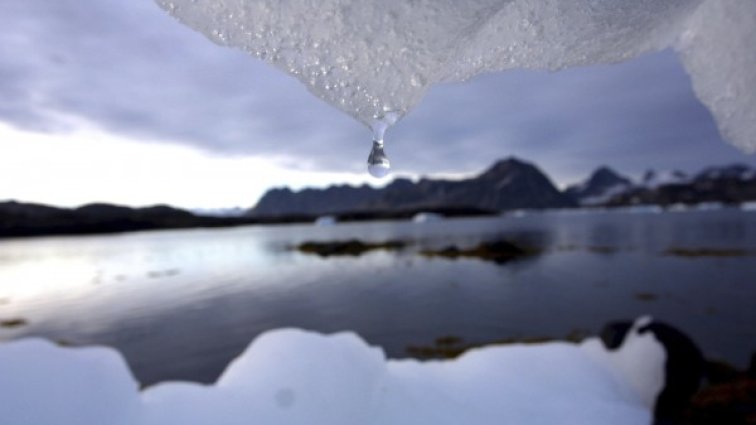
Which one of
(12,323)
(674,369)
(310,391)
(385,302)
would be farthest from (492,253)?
(310,391)

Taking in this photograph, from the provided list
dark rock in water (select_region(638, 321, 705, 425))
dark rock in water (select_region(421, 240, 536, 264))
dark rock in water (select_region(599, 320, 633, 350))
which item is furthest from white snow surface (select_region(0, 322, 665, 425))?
dark rock in water (select_region(421, 240, 536, 264))

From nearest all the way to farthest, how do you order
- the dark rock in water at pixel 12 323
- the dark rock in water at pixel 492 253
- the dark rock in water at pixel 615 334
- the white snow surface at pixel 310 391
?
the white snow surface at pixel 310 391 < the dark rock in water at pixel 615 334 < the dark rock in water at pixel 12 323 < the dark rock in water at pixel 492 253

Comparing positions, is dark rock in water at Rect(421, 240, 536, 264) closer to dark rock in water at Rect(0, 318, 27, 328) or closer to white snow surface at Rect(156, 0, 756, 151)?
dark rock in water at Rect(0, 318, 27, 328)

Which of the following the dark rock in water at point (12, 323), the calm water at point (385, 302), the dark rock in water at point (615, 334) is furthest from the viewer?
the dark rock in water at point (12, 323)

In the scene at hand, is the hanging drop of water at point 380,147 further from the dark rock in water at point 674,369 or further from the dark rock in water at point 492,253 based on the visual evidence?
the dark rock in water at point 492,253

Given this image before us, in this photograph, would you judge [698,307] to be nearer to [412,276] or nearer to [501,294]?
[501,294]

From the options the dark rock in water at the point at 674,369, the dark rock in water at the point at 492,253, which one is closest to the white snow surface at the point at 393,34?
the dark rock in water at the point at 674,369

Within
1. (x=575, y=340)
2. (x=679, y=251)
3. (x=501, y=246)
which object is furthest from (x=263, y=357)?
(x=679, y=251)
